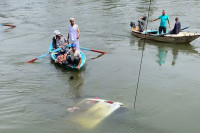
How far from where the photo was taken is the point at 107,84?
8688mm

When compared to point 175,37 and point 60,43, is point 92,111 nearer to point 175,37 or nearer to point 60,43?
point 60,43

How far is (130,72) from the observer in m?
9.68

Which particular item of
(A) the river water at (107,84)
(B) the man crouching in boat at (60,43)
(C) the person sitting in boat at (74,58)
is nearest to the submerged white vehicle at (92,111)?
(A) the river water at (107,84)

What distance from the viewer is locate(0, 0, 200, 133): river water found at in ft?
20.9

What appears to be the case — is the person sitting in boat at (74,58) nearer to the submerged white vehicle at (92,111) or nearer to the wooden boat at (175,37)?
the submerged white vehicle at (92,111)

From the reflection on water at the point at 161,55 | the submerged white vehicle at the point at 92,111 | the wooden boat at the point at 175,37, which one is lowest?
the submerged white vehicle at the point at 92,111

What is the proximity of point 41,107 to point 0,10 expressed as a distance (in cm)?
2432

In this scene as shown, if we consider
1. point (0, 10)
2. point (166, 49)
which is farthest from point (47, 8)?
point (166, 49)

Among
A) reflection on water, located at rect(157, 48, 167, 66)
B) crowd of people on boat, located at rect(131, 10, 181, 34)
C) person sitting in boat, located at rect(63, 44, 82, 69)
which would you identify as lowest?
reflection on water, located at rect(157, 48, 167, 66)

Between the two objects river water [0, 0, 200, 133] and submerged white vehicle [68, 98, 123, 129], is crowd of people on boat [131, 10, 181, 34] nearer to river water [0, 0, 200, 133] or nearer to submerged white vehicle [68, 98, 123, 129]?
river water [0, 0, 200, 133]

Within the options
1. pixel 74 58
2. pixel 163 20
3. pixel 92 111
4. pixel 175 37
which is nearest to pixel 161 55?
pixel 175 37

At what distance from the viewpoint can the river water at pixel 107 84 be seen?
251 inches

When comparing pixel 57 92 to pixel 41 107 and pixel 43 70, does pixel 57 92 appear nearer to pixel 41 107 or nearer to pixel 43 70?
pixel 41 107

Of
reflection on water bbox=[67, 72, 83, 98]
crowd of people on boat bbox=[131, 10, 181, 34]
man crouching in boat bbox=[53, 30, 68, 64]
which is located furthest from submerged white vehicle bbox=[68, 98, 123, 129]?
crowd of people on boat bbox=[131, 10, 181, 34]
